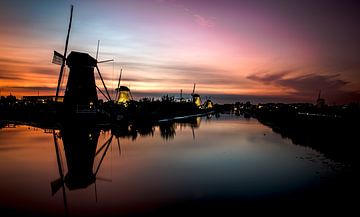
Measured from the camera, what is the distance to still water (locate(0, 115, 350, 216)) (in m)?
9.38

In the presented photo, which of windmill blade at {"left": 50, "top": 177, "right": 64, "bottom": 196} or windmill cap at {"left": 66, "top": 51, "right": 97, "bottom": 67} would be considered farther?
windmill cap at {"left": 66, "top": 51, "right": 97, "bottom": 67}

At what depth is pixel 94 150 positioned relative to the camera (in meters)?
18.9

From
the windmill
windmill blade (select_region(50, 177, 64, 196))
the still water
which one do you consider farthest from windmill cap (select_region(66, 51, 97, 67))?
windmill blade (select_region(50, 177, 64, 196))

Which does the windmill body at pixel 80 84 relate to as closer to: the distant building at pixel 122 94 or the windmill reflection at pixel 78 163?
the windmill reflection at pixel 78 163

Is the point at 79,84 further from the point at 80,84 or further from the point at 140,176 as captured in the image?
the point at 140,176

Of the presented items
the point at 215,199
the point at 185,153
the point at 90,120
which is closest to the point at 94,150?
the point at 185,153

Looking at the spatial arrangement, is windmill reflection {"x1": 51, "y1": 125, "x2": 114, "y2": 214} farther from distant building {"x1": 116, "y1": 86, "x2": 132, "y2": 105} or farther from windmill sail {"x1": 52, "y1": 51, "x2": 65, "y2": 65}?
distant building {"x1": 116, "y1": 86, "x2": 132, "y2": 105}

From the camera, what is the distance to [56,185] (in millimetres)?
11422

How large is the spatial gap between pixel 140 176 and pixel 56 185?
12.5 feet

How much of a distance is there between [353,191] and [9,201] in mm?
13063

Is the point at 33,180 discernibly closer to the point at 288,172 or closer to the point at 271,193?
the point at 271,193

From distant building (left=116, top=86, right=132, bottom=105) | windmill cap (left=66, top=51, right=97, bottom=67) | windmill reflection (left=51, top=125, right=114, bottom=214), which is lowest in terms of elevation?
windmill reflection (left=51, top=125, right=114, bottom=214)

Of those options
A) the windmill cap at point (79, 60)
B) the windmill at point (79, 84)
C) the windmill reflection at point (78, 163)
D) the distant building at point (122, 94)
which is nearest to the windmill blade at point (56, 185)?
the windmill reflection at point (78, 163)

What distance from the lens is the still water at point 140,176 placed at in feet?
30.8
